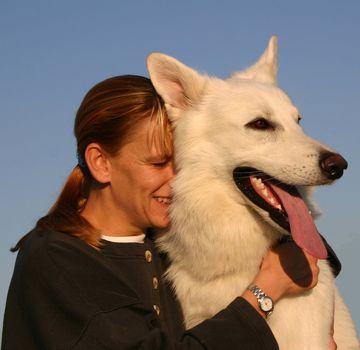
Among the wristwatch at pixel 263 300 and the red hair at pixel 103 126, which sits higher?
the red hair at pixel 103 126

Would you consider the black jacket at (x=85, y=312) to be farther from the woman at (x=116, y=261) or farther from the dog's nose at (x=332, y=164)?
the dog's nose at (x=332, y=164)

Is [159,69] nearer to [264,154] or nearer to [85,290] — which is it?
[264,154]

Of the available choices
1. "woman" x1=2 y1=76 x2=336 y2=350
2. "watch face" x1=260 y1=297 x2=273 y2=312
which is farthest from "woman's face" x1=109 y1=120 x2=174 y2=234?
"watch face" x1=260 y1=297 x2=273 y2=312

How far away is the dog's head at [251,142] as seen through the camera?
3.64 metres

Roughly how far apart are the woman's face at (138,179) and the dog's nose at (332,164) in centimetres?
105

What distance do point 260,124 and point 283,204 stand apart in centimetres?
58

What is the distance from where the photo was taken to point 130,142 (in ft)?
12.5

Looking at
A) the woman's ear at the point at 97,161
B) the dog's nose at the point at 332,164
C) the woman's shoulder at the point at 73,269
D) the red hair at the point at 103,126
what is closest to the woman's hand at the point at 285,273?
the dog's nose at the point at 332,164

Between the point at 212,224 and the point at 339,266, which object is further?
the point at 339,266

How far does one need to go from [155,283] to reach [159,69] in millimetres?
1460

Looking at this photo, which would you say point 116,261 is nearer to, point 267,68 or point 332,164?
point 332,164

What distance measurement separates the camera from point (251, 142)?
3.89 metres

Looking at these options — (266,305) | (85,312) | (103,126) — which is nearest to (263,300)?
(266,305)

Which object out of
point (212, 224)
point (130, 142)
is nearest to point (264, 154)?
point (212, 224)
